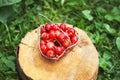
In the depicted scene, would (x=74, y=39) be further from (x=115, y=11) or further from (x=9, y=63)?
(x=115, y=11)

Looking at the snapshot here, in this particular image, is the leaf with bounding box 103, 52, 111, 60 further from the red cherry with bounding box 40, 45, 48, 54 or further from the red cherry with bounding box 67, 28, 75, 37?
the red cherry with bounding box 40, 45, 48, 54

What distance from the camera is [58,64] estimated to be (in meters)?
2.73

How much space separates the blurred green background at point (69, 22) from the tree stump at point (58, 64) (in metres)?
0.26

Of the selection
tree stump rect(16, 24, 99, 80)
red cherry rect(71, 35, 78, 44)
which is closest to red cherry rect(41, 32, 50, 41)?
tree stump rect(16, 24, 99, 80)

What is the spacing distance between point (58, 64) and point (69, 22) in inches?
36.0

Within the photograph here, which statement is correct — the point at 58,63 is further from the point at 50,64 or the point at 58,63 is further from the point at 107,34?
the point at 107,34

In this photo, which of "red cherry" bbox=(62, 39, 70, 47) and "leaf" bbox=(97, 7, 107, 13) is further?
"leaf" bbox=(97, 7, 107, 13)

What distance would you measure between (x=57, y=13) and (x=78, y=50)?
2.95ft

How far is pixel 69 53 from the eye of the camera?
9.22ft

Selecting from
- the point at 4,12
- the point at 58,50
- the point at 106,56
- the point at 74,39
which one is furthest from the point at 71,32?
the point at 4,12

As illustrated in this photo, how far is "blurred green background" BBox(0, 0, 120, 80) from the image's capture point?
310 cm

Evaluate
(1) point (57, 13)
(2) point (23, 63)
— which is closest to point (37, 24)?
(1) point (57, 13)

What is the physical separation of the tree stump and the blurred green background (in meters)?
0.26

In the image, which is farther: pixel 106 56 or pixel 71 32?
pixel 106 56
